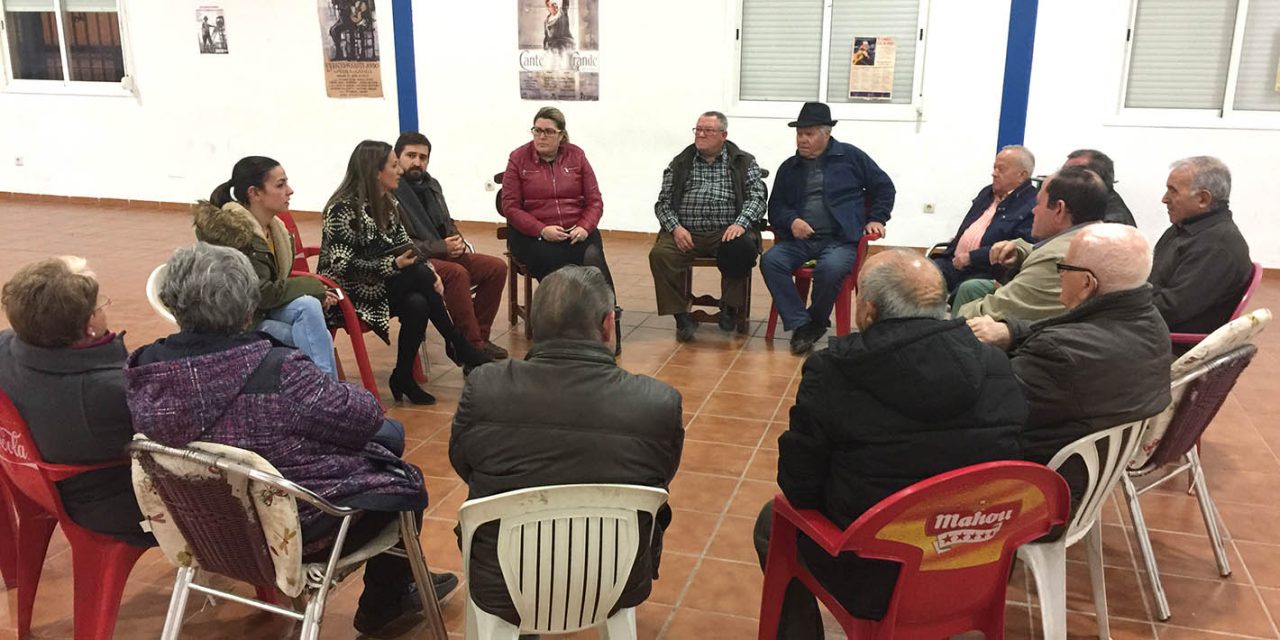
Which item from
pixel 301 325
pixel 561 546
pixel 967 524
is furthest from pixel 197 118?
pixel 967 524

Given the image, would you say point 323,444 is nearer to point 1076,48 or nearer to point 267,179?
point 267,179

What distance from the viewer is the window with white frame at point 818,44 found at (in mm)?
6961

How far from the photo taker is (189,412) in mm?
1904

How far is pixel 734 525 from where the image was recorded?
3051mm

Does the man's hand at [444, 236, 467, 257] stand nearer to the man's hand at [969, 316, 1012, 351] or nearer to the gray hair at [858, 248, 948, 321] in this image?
the man's hand at [969, 316, 1012, 351]

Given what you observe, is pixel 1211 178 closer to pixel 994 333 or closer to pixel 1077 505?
pixel 994 333

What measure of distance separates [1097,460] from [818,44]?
554cm

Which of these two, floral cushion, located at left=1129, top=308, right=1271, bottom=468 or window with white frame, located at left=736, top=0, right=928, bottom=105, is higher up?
window with white frame, located at left=736, top=0, right=928, bottom=105

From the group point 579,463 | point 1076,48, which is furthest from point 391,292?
point 1076,48

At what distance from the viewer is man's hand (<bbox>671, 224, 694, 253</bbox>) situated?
505 centimetres

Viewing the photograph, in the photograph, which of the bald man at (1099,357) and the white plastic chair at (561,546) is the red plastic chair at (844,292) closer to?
the bald man at (1099,357)

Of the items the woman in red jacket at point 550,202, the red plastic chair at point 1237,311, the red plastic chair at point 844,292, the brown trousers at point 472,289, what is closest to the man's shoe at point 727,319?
the red plastic chair at point 844,292

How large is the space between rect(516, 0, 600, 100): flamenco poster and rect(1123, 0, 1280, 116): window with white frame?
12.6 feet

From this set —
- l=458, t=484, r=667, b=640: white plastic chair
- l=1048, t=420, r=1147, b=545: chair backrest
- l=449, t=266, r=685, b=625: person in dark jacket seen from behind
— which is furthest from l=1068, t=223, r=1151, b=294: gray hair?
l=458, t=484, r=667, b=640: white plastic chair
